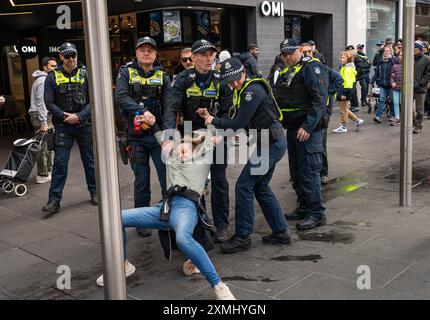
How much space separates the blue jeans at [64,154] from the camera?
658cm

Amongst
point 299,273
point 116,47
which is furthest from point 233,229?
point 116,47

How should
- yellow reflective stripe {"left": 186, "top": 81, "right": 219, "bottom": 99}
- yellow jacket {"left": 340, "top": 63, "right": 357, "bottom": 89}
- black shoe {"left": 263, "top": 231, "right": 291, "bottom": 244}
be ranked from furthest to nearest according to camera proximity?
1. yellow jacket {"left": 340, "top": 63, "right": 357, "bottom": 89}
2. yellow reflective stripe {"left": 186, "top": 81, "right": 219, "bottom": 99}
3. black shoe {"left": 263, "top": 231, "right": 291, "bottom": 244}

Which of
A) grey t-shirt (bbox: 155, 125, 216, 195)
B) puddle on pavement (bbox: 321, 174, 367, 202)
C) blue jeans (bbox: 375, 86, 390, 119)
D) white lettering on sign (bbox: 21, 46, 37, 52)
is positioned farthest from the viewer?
white lettering on sign (bbox: 21, 46, 37, 52)

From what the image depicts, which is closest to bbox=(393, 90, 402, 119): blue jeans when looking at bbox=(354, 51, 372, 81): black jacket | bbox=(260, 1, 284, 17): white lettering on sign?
bbox=(354, 51, 372, 81): black jacket

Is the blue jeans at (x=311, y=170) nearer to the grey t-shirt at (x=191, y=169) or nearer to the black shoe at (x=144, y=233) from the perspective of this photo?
the grey t-shirt at (x=191, y=169)

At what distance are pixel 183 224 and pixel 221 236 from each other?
133cm

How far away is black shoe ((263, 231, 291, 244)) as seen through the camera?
5016 millimetres

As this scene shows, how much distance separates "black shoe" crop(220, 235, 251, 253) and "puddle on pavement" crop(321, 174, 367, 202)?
1955mm

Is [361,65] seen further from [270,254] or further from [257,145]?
[270,254]

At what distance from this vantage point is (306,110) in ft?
18.1

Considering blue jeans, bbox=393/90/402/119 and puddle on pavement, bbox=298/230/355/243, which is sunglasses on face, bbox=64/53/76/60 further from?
blue jeans, bbox=393/90/402/119

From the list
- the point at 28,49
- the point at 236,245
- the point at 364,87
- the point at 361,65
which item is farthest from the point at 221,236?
the point at 364,87

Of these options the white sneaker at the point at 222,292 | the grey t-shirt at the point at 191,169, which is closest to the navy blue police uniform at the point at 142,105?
the grey t-shirt at the point at 191,169
